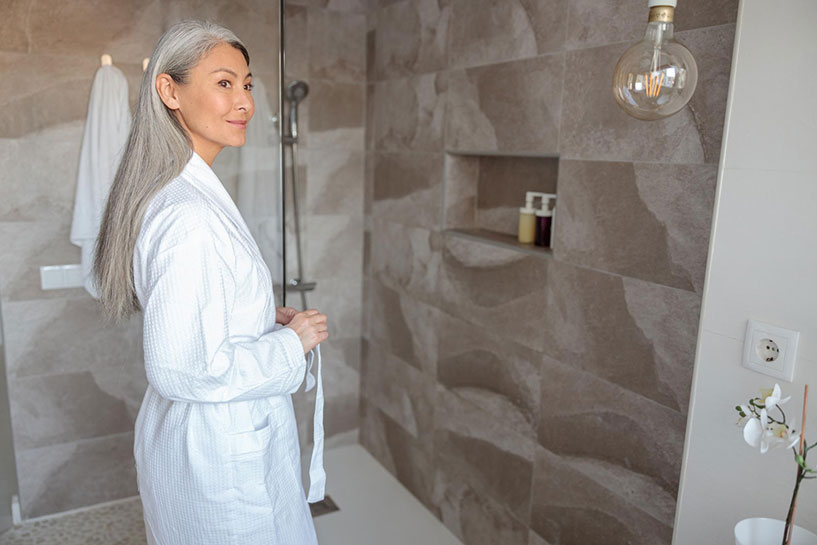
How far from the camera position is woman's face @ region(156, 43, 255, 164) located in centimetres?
131

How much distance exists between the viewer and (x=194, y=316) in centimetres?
120

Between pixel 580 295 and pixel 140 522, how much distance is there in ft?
6.08

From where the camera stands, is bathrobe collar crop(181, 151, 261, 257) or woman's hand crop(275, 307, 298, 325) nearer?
bathrobe collar crop(181, 151, 261, 257)

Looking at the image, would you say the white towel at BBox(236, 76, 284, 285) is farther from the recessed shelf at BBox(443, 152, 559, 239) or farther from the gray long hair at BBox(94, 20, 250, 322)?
the gray long hair at BBox(94, 20, 250, 322)

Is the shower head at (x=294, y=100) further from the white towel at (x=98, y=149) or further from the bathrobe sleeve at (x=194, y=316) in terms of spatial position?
the bathrobe sleeve at (x=194, y=316)

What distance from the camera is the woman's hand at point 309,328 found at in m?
1.40

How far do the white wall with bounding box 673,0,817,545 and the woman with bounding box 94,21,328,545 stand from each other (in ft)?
2.69

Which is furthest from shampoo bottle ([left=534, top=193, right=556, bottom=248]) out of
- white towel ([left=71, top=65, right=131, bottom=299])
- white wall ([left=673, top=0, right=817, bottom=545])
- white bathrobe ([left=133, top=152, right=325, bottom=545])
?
white towel ([left=71, top=65, right=131, bottom=299])

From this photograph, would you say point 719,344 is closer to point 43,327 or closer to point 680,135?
point 680,135

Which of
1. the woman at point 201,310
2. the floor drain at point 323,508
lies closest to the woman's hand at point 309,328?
the woman at point 201,310

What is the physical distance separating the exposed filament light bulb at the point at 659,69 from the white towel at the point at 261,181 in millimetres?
1307

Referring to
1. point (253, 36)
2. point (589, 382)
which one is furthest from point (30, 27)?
point (589, 382)

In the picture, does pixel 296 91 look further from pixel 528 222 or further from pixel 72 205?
pixel 528 222

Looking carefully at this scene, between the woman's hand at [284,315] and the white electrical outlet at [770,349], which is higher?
the white electrical outlet at [770,349]
